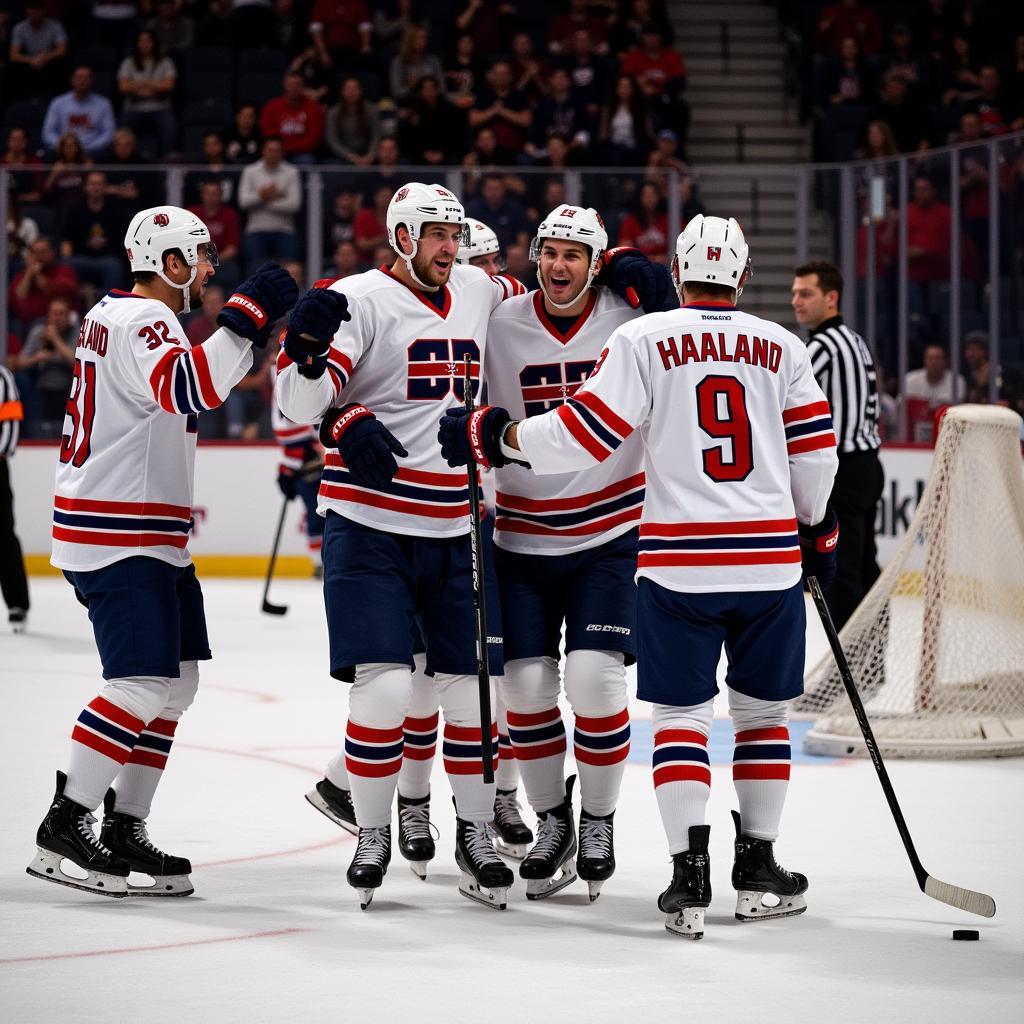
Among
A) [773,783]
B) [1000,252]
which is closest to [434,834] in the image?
[773,783]

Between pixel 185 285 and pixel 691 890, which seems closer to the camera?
pixel 691 890

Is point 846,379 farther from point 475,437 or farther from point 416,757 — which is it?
point 475,437

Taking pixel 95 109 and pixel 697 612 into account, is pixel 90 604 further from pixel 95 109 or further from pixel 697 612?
pixel 95 109

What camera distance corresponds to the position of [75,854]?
3.68 m

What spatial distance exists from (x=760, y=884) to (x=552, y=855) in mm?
462

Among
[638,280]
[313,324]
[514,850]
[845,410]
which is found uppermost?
[638,280]

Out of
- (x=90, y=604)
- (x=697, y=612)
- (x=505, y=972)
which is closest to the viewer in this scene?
(x=505, y=972)

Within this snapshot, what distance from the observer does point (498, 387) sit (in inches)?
158

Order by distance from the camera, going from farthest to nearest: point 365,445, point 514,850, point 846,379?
point 846,379
point 514,850
point 365,445

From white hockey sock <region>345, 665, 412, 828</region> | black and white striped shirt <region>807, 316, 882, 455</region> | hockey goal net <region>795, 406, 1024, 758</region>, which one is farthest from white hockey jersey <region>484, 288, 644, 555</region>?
black and white striped shirt <region>807, 316, 882, 455</region>

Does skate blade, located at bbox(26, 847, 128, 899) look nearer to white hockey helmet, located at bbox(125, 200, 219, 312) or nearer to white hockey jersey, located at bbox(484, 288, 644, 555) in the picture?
white hockey jersey, located at bbox(484, 288, 644, 555)

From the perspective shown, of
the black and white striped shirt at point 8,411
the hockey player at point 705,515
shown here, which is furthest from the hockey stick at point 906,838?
the black and white striped shirt at point 8,411

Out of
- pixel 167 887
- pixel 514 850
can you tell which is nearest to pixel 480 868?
pixel 514 850

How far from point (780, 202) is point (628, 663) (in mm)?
7283
